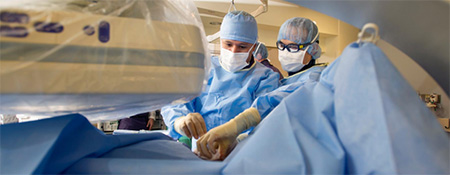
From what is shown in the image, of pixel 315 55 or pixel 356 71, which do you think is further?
pixel 315 55

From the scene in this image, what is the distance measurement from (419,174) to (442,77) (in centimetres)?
28

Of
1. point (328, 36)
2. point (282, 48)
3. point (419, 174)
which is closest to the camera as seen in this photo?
point (419, 174)

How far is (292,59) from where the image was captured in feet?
5.34

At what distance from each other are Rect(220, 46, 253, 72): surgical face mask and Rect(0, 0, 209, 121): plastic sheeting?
822 millimetres

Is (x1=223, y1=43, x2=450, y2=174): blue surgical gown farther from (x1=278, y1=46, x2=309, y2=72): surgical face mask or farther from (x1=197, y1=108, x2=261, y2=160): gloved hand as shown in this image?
(x1=278, y1=46, x2=309, y2=72): surgical face mask

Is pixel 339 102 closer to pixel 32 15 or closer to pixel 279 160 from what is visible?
pixel 279 160

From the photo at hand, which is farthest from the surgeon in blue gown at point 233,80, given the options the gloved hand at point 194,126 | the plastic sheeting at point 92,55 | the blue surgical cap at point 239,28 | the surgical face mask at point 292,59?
the plastic sheeting at point 92,55

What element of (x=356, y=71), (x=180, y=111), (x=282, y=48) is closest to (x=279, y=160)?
(x=356, y=71)

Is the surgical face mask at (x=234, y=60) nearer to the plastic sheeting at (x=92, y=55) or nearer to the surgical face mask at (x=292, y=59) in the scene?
the surgical face mask at (x=292, y=59)

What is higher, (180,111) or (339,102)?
(339,102)

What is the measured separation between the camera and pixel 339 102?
23.0 inches

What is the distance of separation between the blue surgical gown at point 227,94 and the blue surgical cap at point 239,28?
15 cm

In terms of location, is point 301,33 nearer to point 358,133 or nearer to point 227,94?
point 227,94

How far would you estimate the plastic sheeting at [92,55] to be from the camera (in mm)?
527
